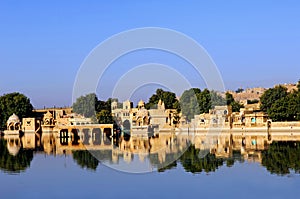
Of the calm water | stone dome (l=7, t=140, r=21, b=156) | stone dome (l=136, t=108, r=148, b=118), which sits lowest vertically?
the calm water

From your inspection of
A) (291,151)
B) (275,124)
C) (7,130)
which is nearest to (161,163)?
(291,151)

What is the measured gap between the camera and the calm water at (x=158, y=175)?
17422 mm

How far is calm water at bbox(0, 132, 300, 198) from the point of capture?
17422mm

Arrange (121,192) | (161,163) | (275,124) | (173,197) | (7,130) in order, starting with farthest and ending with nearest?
(7,130) < (275,124) < (161,163) < (121,192) < (173,197)

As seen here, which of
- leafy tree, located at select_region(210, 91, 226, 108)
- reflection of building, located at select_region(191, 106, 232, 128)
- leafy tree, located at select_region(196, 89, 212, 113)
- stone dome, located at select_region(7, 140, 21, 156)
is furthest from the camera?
leafy tree, located at select_region(196, 89, 212, 113)

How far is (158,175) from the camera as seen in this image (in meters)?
21.2

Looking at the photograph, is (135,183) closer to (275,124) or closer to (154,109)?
(275,124)

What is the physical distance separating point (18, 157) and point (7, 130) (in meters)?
36.7

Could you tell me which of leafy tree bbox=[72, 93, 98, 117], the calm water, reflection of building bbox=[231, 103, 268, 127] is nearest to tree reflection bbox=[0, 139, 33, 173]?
the calm water

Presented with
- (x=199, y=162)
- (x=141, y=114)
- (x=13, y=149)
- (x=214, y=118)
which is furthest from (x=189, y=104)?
(x=199, y=162)

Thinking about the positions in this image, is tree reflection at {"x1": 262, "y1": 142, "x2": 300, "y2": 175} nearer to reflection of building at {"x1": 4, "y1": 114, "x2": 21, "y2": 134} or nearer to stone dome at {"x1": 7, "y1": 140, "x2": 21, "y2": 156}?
stone dome at {"x1": 7, "y1": 140, "x2": 21, "y2": 156}

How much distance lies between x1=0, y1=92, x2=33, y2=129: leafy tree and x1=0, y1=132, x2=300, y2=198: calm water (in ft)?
134

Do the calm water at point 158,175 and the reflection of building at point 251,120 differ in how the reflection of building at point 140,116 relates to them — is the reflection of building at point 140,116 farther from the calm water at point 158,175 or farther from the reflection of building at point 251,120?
the calm water at point 158,175

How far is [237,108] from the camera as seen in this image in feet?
228
